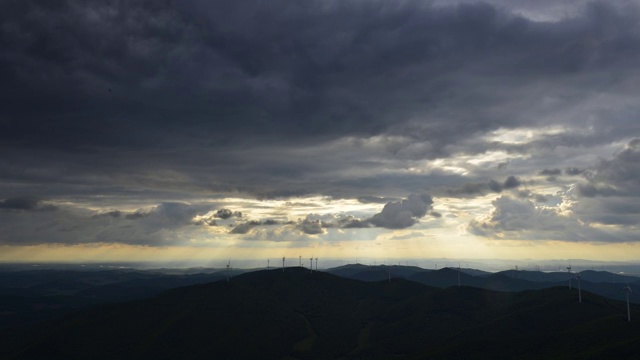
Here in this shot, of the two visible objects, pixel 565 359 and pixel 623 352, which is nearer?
pixel 623 352

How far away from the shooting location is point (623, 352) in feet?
597

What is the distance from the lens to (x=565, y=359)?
643 ft

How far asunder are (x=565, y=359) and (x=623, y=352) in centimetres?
2229
